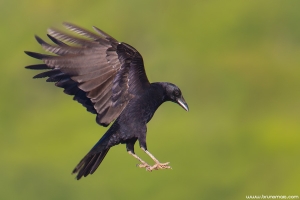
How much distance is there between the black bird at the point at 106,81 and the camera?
780 inches

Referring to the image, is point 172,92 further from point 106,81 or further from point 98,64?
point 98,64

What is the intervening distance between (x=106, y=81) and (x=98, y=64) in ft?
1.25

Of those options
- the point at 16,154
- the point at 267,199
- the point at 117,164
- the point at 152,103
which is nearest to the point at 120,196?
the point at 117,164

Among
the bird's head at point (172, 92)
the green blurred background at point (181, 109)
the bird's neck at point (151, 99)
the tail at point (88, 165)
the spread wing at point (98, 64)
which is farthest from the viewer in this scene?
the green blurred background at point (181, 109)

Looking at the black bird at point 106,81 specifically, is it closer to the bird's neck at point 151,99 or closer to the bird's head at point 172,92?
the bird's neck at point 151,99

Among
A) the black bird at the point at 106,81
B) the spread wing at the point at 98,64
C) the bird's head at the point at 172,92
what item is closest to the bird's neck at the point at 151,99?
the black bird at the point at 106,81

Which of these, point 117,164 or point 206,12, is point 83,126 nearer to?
point 117,164

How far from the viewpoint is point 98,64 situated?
19.9 metres

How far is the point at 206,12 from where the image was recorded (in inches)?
3752

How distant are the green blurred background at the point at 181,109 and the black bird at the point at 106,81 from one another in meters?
35.7

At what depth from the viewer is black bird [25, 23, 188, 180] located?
1981 cm

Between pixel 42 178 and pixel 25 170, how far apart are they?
170 inches

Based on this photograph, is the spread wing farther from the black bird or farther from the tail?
the tail

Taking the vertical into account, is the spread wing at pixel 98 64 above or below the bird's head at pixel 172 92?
above
